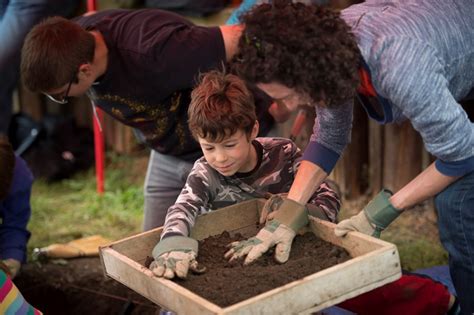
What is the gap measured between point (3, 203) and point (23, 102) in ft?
9.87

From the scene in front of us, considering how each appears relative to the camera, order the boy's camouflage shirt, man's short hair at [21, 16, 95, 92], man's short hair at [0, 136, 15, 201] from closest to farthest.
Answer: the boy's camouflage shirt, man's short hair at [21, 16, 95, 92], man's short hair at [0, 136, 15, 201]

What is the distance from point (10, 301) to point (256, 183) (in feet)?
3.29

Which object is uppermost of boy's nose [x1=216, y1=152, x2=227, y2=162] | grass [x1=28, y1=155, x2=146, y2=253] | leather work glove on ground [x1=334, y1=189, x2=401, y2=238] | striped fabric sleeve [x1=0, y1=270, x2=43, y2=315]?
leather work glove on ground [x1=334, y1=189, x2=401, y2=238]

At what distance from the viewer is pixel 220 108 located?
297 cm

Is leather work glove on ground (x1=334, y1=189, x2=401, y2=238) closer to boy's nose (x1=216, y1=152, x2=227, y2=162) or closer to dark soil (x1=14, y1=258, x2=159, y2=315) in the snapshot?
boy's nose (x1=216, y1=152, x2=227, y2=162)

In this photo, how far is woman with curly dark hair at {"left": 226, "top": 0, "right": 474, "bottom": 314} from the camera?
2.36 meters

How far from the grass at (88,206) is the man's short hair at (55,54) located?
1.66 meters

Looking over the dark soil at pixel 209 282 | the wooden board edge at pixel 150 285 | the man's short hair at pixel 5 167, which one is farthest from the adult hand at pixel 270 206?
the man's short hair at pixel 5 167

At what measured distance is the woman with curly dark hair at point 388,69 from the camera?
7.75 feet

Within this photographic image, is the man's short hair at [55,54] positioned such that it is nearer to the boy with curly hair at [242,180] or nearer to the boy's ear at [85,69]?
the boy's ear at [85,69]

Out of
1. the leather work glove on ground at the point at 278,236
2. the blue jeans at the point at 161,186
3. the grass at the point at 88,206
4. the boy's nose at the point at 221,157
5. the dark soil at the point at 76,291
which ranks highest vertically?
the boy's nose at the point at 221,157

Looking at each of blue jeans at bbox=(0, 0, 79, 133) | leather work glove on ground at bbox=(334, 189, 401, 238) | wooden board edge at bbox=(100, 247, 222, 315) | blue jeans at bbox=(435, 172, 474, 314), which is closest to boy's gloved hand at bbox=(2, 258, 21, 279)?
wooden board edge at bbox=(100, 247, 222, 315)

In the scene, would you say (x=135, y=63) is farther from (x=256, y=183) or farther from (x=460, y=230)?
(x=460, y=230)

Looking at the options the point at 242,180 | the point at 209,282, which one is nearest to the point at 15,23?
the point at 242,180
